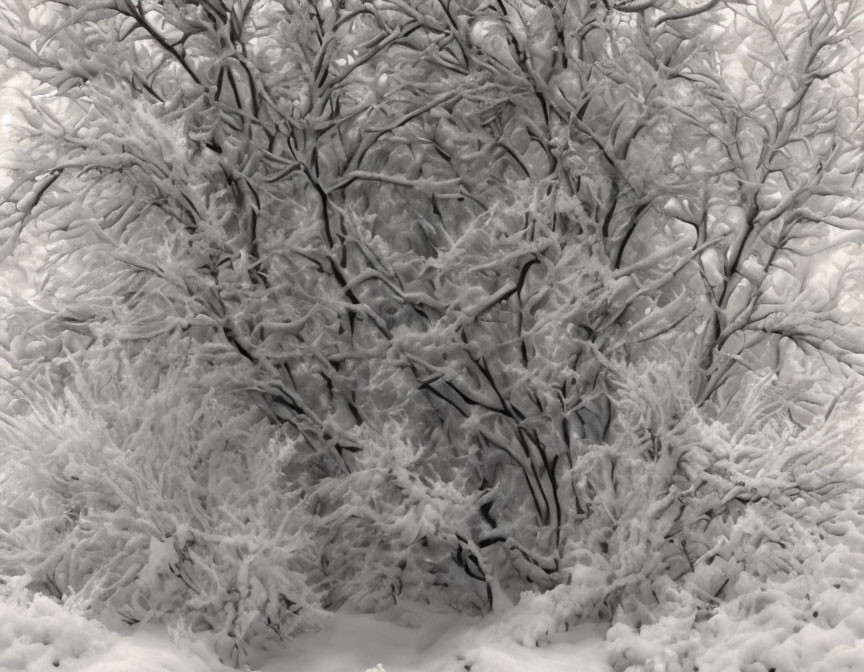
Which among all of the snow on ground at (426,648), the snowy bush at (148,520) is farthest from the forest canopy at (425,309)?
the snow on ground at (426,648)

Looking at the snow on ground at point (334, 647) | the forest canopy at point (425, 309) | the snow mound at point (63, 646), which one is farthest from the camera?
the forest canopy at point (425, 309)

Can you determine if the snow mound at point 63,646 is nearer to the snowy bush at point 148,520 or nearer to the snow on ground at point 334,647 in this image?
the snow on ground at point 334,647

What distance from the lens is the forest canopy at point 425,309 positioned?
721 centimetres

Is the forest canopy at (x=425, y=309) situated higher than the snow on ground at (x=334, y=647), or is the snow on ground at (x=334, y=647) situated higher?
the forest canopy at (x=425, y=309)

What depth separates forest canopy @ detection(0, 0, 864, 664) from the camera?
23.6 ft

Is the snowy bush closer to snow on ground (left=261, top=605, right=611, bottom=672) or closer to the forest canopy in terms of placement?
the forest canopy

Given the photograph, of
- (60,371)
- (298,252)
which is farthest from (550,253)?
(60,371)

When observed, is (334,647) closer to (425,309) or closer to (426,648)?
(426,648)

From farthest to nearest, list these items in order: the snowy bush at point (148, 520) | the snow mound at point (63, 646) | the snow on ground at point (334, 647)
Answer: the snowy bush at point (148, 520), the snow on ground at point (334, 647), the snow mound at point (63, 646)

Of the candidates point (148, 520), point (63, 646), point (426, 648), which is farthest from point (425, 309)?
point (63, 646)

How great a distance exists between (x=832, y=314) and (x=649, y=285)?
4.60 ft

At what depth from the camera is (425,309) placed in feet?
27.9

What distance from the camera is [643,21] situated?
8.59 m

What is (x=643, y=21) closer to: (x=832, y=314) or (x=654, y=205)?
(x=654, y=205)
